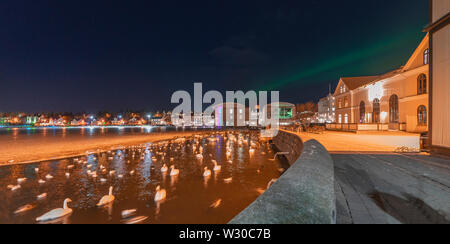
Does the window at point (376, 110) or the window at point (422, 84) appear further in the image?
the window at point (376, 110)

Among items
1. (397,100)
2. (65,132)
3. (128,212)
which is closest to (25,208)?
(128,212)

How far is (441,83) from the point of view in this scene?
7715 millimetres

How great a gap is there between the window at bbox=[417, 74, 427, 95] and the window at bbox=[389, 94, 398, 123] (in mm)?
3078

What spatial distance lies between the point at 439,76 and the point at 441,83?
34 centimetres

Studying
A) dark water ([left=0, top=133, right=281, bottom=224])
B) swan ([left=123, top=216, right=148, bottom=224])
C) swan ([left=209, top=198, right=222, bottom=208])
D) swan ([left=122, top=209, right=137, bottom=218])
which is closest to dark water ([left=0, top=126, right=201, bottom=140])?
dark water ([left=0, top=133, right=281, bottom=224])

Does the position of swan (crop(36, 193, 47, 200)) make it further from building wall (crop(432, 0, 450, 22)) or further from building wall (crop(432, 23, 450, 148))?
building wall (crop(432, 0, 450, 22))

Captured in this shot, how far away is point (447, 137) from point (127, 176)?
15.9m

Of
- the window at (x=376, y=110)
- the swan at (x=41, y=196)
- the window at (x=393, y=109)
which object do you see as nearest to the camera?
the swan at (x=41, y=196)

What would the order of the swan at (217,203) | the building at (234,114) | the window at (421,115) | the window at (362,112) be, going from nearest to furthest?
the swan at (217,203)
the window at (421,115)
the window at (362,112)
the building at (234,114)

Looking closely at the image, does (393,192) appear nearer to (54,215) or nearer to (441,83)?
(441,83)

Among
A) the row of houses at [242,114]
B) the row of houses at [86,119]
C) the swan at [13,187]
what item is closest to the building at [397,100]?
the swan at [13,187]

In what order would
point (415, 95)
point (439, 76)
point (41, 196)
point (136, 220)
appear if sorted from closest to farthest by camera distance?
point (136, 220) < point (439, 76) < point (41, 196) < point (415, 95)

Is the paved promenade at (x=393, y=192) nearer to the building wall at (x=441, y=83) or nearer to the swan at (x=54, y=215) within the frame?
the building wall at (x=441, y=83)

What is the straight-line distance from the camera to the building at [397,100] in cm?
1862
